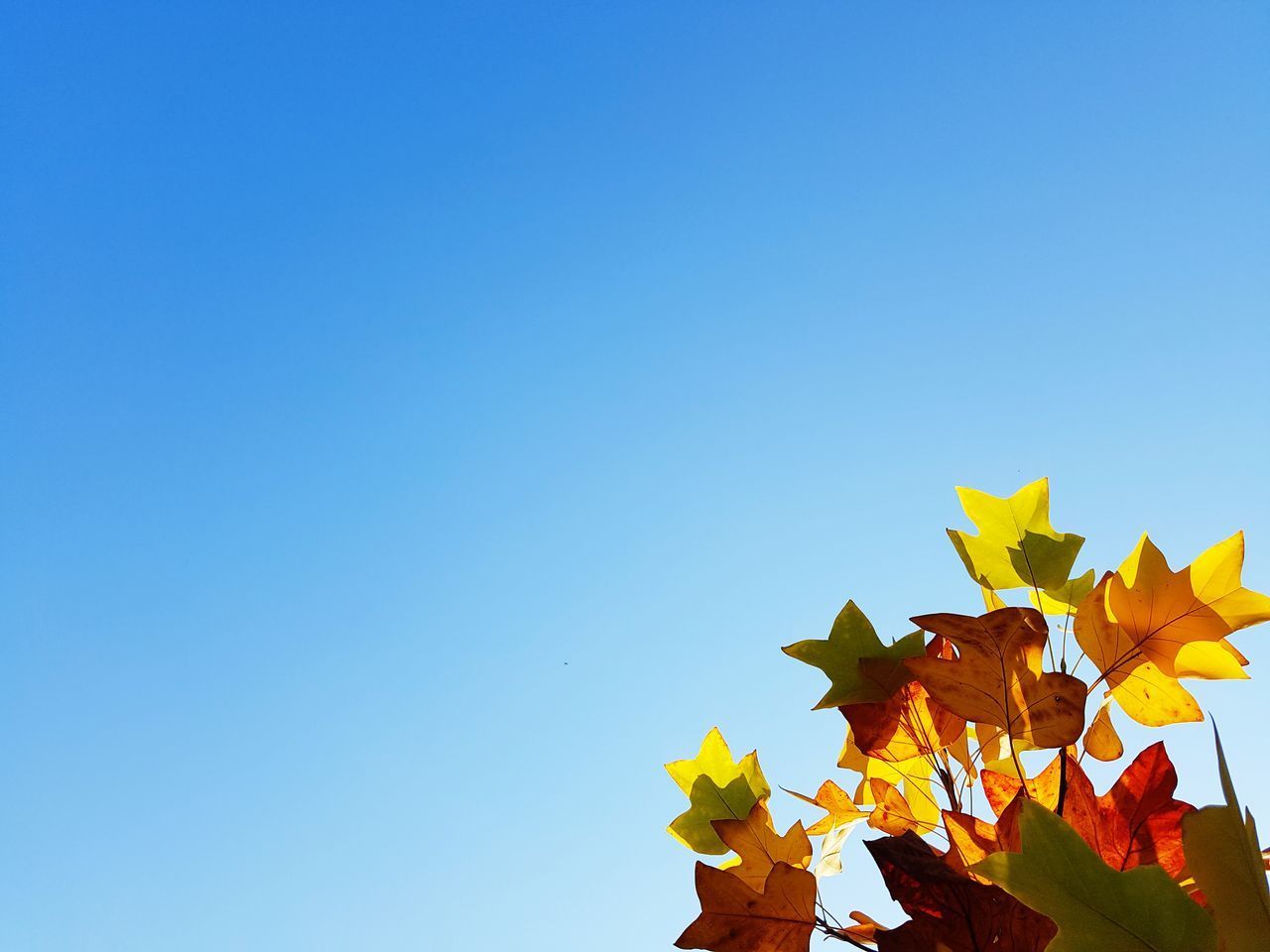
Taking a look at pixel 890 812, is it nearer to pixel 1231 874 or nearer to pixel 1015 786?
pixel 1015 786

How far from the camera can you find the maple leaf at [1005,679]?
47cm

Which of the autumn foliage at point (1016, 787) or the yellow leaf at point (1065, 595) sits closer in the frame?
the autumn foliage at point (1016, 787)

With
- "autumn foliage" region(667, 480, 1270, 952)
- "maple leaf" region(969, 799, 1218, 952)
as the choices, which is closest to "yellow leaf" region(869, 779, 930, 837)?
"autumn foliage" region(667, 480, 1270, 952)

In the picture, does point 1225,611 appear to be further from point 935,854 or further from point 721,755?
point 721,755

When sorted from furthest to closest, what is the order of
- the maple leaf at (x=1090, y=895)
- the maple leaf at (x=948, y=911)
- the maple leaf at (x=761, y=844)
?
the maple leaf at (x=761, y=844) → the maple leaf at (x=948, y=911) → the maple leaf at (x=1090, y=895)

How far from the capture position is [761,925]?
490 millimetres

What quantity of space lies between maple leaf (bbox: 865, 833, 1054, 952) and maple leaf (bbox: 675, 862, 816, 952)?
6cm

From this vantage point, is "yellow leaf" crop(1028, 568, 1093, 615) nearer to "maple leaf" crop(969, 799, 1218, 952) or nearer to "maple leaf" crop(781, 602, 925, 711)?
"maple leaf" crop(781, 602, 925, 711)

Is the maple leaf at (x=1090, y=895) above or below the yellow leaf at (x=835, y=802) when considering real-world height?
below

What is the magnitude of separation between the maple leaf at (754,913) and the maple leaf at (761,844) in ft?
Answer: 0.17

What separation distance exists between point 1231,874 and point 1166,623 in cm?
19

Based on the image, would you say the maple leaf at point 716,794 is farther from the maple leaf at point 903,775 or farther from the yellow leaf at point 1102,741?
the yellow leaf at point 1102,741

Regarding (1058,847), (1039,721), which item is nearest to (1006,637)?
(1039,721)

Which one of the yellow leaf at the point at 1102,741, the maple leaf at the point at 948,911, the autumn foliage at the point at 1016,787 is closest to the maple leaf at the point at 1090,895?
the autumn foliage at the point at 1016,787
